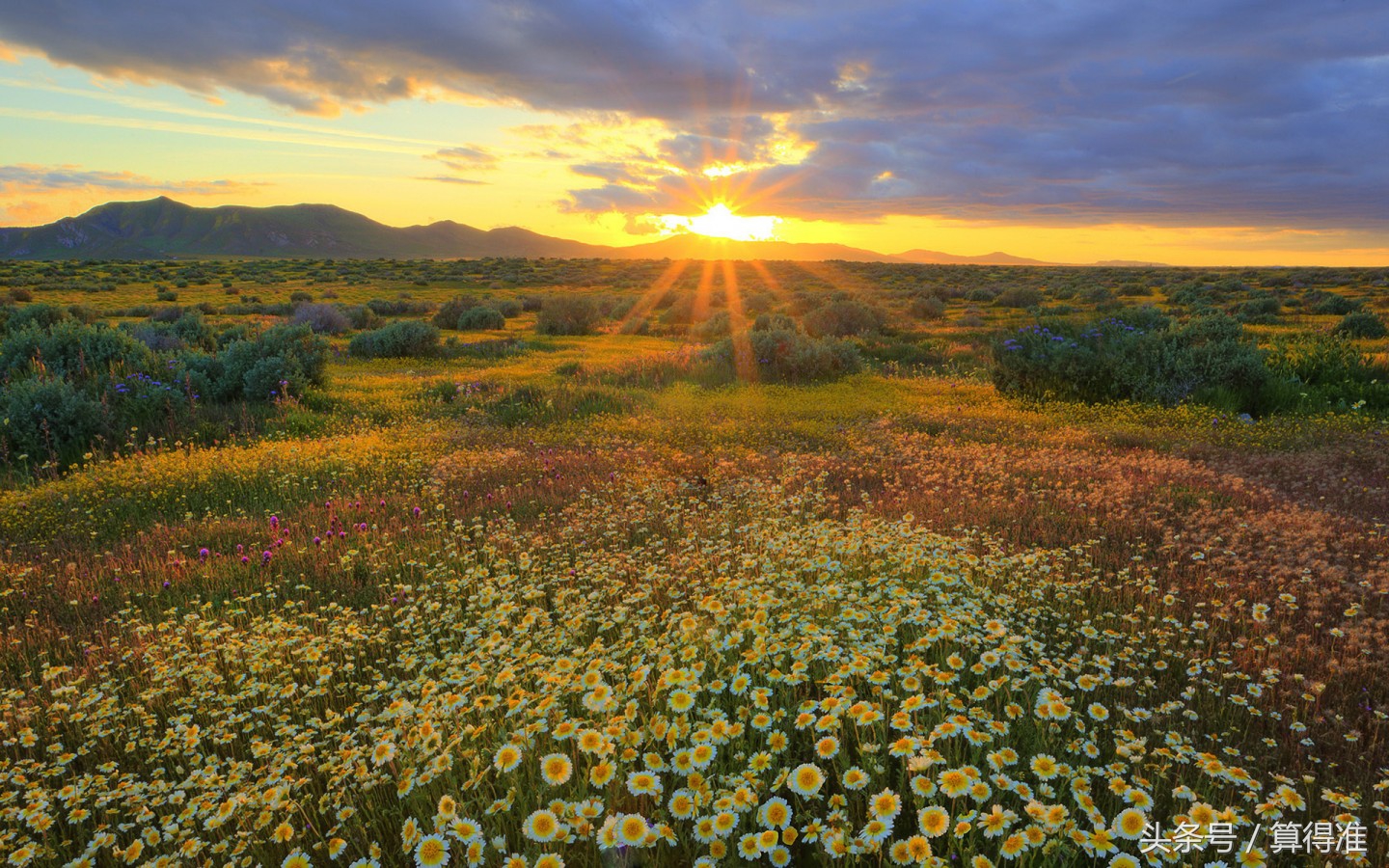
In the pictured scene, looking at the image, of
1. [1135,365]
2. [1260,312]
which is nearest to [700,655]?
[1135,365]

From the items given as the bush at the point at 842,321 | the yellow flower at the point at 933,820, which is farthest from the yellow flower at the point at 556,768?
the bush at the point at 842,321

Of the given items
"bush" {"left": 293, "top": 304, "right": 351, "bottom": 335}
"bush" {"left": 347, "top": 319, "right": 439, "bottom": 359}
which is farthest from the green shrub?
"bush" {"left": 347, "top": 319, "right": 439, "bottom": 359}

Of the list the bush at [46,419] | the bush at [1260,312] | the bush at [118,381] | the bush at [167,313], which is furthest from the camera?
the bush at [167,313]

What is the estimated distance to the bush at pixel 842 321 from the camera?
93.5 feet

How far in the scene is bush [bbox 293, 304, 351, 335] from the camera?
2853 centimetres

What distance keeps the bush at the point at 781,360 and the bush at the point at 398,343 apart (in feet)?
31.9

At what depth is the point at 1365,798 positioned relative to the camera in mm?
3256

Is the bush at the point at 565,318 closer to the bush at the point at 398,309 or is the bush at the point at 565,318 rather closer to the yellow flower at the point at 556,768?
the bush at the point at 398,309

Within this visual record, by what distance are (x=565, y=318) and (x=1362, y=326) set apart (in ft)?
97.5

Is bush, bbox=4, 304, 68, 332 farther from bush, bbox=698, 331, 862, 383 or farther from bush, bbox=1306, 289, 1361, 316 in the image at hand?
bush, bbox=1306, 289, 1361, 316

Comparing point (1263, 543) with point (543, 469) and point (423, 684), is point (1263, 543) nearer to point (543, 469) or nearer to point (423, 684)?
point (423, 684)

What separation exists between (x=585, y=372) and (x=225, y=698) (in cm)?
1431

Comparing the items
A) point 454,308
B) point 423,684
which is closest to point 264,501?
point 423,684

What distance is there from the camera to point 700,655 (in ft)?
12.7
